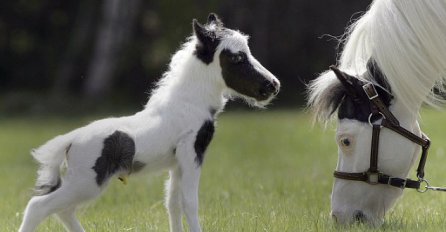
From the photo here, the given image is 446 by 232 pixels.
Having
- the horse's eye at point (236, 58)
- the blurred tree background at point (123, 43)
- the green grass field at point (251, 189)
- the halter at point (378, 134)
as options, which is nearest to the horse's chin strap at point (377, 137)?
the halter at point (378, 134)

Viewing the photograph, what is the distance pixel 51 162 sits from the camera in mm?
4113

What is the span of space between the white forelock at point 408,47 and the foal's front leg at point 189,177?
1.05 m

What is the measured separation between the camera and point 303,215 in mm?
5332

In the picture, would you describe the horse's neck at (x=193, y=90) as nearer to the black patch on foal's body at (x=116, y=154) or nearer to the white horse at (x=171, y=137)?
the white horse at (x=171, y=137)

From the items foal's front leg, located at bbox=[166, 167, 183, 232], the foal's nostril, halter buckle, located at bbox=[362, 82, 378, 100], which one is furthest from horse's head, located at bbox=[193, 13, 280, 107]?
the foal's nostril

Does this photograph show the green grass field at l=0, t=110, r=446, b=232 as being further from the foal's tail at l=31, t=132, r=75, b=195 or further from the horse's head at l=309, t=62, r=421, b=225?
the foal's tail at l=31, t=132, r=75, b=195

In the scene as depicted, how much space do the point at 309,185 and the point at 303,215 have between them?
7.48ft

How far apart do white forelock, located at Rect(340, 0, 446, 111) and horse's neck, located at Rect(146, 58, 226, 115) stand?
2.59 feet

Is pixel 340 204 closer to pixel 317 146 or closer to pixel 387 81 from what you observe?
pixel 387 81

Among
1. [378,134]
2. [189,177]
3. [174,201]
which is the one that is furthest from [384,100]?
[174,201]

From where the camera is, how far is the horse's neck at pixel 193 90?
14.2 feet

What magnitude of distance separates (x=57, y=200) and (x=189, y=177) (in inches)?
25.4

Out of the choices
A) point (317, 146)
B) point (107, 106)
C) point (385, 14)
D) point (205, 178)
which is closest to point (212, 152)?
point (317, 146)

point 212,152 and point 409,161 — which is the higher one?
point 409,161
